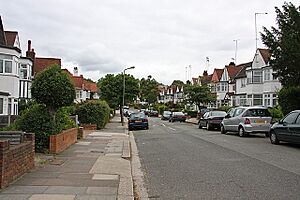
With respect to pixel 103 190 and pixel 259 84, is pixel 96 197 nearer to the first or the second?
pixel 103 190

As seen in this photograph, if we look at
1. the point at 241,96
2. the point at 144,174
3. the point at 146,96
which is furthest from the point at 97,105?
the point at 146,96

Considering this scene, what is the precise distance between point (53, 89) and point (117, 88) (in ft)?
95.8

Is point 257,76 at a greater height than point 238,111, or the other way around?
point 257,76

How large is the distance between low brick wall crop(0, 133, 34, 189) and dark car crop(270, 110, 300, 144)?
993 centimetres

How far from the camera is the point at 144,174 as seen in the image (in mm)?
10484

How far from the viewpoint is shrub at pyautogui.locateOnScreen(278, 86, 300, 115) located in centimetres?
2053

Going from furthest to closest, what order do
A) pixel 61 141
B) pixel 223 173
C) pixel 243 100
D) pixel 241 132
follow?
pixel 243 100 → pixel 241 132 → pixel 61 141 → pixel 223 173

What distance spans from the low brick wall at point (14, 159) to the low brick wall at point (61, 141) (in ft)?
9.88

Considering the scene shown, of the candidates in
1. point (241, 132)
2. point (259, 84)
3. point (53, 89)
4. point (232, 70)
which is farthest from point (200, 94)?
point (53, 89)

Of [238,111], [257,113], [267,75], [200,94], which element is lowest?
[257,113]

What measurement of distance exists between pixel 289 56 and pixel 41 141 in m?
12.9

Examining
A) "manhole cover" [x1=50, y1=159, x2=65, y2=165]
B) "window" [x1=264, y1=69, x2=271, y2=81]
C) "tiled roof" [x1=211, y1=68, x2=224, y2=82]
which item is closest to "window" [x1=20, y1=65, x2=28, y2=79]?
"window" [x1=264, y1=69, x2=271, y2=81]

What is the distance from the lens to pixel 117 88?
4294 centimetres

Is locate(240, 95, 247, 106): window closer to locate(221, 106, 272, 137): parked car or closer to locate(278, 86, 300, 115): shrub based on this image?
locate(221, 106, 272, 137): parked car
